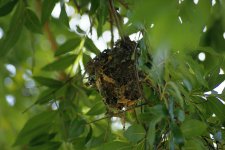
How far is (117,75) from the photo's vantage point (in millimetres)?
1364

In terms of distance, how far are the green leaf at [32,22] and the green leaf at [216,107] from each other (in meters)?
0.62

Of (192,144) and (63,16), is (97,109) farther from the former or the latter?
(192,144)

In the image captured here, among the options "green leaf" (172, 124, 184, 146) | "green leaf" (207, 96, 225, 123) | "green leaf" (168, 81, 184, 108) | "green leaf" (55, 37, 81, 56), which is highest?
"green leaf" (55, 37, 81, 56)

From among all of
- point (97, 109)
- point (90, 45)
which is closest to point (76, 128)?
point (97, 109)

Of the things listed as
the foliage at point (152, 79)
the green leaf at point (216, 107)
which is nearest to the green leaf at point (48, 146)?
the foliage at point (152, 79)

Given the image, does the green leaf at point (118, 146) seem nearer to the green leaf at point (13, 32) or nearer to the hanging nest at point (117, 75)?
the hanging nest at point (117, 75)

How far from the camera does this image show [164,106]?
0.99 metres

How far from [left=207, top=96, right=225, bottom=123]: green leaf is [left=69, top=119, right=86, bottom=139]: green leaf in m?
0.36

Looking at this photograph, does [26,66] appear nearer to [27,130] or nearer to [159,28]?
[27,130]

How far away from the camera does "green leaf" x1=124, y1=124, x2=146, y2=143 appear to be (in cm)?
114

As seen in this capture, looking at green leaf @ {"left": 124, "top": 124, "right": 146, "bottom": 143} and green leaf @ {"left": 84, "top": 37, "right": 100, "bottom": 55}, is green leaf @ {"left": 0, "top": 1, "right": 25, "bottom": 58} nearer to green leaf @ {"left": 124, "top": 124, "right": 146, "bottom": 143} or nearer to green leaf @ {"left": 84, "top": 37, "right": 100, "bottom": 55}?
green leaf @ {"left": 84, "top": 37, "right": 100, "bottom": 55}

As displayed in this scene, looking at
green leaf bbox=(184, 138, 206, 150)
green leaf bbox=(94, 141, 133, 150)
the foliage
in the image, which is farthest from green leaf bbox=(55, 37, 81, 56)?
green leaf bbox=(184, 138, 206, 150)

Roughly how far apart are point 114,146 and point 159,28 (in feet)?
2.21

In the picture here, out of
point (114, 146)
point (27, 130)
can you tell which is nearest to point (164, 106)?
point (114, 146)
